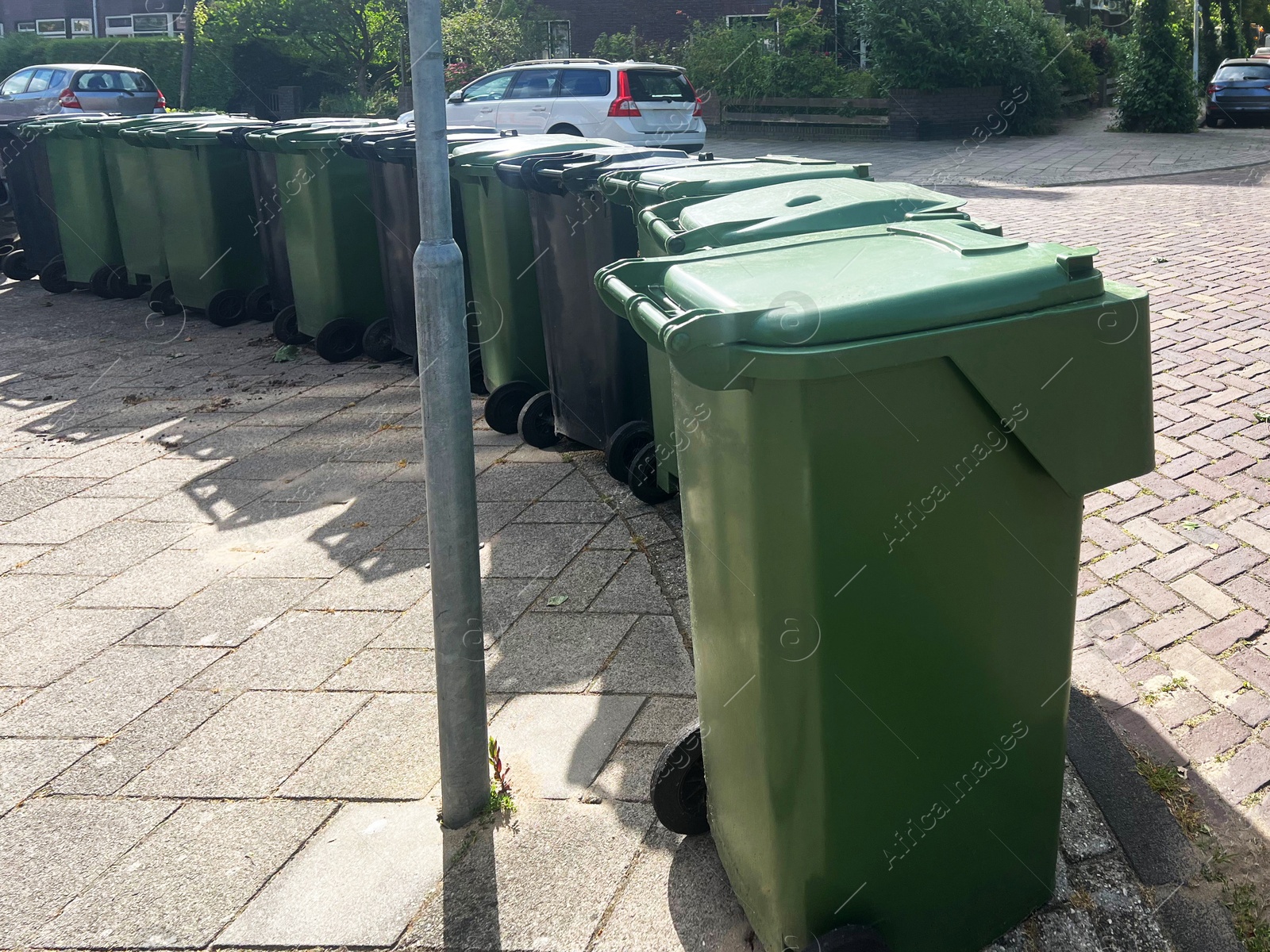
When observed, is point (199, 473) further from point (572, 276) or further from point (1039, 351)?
point (1039, 351)

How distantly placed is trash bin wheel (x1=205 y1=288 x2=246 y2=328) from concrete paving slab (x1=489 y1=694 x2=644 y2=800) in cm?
658

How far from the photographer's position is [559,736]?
11.2 ft

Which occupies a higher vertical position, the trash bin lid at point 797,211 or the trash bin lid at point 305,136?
the trash bin lid at point 305,136

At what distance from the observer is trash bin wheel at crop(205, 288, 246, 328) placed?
9203 millimetres

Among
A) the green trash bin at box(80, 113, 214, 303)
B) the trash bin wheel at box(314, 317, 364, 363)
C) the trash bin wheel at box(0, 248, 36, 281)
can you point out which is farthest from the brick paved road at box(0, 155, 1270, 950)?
the trash bin wheel at box(0, 248, 36, 281)

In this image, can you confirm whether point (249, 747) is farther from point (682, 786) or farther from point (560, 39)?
point (560, 39)

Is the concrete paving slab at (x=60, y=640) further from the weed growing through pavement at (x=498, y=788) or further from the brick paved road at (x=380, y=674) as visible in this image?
the weed growing through pavement at (x=498, y=788)

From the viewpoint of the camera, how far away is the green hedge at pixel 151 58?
92.2 feet

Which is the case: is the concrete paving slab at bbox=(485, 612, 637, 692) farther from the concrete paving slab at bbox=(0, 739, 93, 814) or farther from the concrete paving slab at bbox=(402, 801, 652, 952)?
the concrete paving slab at bbox=(0, 739, 93, 814)

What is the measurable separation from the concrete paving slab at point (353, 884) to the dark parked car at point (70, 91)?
62.8 feet

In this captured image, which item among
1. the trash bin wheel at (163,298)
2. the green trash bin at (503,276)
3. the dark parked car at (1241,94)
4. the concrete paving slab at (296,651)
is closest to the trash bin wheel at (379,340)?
the green trash bin at (503,276)

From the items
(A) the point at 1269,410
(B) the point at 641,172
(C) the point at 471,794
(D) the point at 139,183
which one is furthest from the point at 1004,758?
(D) the point at 139,183

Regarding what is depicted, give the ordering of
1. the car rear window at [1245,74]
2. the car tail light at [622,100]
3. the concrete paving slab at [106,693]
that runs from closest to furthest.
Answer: the concrete paving slab at [106,693], the car tail light at [622,100], the car rear window at [1245,74]

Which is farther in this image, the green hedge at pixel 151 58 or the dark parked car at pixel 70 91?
the green hedge at pixel 151 58
